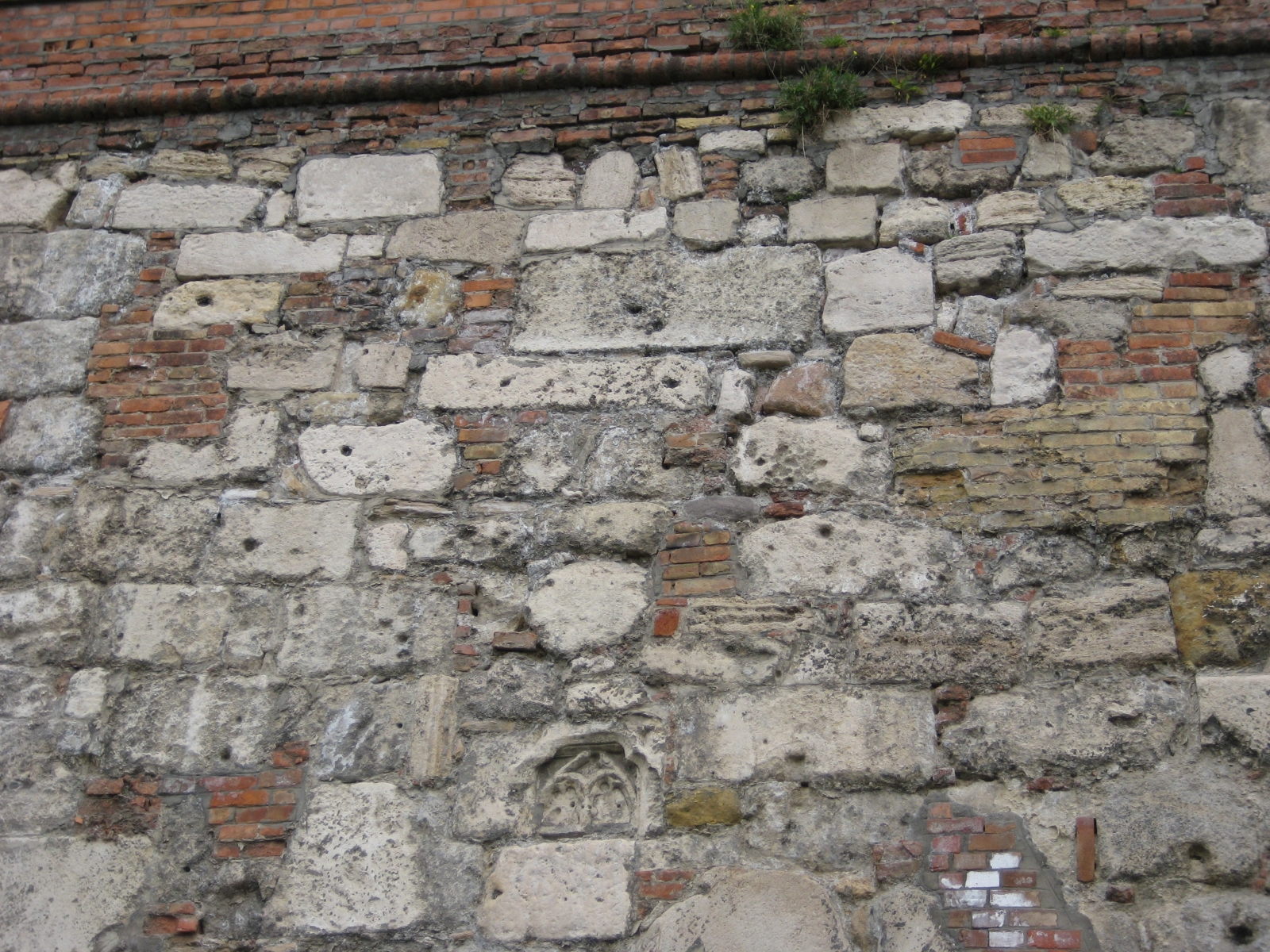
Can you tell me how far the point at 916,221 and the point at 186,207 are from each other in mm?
2500

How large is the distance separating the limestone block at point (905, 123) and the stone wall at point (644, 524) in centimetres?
2

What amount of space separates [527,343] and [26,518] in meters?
1.63

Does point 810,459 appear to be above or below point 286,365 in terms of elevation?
below

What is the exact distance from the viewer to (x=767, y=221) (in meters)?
3.95

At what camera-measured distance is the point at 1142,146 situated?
3938 mm

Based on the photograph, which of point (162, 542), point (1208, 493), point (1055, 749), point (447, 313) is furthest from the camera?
point (447, 313)

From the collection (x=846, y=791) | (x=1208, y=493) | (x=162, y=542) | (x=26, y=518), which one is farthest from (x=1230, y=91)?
(x=26, y=518)

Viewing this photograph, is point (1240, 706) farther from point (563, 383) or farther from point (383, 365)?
point (383, 365)

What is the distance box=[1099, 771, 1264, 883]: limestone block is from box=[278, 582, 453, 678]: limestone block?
1.81 metres

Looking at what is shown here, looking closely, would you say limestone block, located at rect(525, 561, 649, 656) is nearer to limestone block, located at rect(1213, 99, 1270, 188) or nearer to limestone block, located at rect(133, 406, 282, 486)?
limestone block, located at rect(133, 406, 282, 486)

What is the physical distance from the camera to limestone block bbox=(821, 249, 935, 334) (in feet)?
12.2

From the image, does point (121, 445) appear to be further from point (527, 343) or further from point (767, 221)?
point (767, 221)

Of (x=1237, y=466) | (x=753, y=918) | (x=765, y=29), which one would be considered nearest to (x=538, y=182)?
(x=765, y=29)

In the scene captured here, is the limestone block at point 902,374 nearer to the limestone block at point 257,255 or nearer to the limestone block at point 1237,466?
the limestone block at point 1237,466
